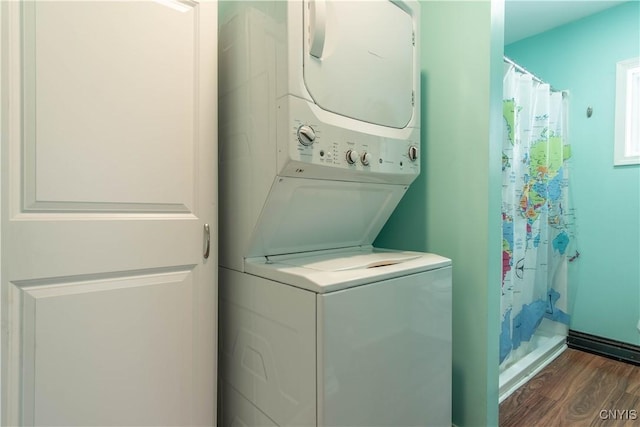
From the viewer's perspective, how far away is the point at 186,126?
1175 mm

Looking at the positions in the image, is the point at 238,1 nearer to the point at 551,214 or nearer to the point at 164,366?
the point at 164,366

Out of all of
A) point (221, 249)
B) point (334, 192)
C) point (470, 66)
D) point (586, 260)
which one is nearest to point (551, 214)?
point (586, 260)

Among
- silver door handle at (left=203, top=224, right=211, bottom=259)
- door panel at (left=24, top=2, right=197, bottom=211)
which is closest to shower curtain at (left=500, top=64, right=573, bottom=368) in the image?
silver door handle at (left=203, top=224, right=211, bottom=259)

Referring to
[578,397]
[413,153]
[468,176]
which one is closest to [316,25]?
[413,153]

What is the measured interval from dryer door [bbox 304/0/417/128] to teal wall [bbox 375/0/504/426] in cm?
23

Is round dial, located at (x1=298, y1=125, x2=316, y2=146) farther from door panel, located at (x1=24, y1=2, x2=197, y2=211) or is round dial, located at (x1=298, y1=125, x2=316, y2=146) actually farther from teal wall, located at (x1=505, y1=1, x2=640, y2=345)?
teal wall, located at (x1=505, y1=1, x2=640, y2=345)

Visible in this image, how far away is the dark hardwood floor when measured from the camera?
6.20ft

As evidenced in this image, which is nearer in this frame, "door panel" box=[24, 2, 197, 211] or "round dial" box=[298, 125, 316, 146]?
"door panel" box=[24, 2, 197, 211]

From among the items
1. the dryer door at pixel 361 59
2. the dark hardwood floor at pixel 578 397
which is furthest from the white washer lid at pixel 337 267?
the dark hardwood floor at pixel 578 397

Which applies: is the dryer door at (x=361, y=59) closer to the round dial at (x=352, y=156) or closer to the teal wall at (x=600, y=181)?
the round dial at (x=352, y=156)

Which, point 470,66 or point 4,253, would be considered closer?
point 4,253

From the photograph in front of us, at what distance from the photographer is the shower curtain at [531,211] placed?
6.79ft

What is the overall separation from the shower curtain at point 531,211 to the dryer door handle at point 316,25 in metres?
1.46

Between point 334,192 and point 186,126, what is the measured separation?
0.58 meters
